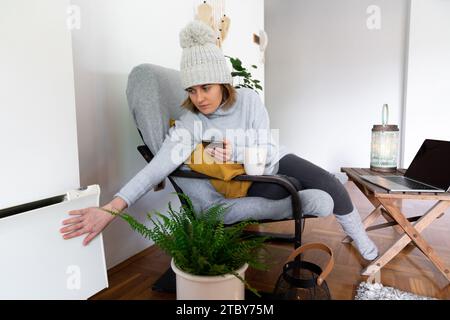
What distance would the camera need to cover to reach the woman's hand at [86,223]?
1016 mm

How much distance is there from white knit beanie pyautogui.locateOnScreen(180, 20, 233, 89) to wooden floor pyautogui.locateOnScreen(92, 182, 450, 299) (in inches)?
37.4

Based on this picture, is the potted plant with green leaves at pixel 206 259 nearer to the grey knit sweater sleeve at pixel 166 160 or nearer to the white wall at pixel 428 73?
the grey knit sweater sleeve at pixel 166 160

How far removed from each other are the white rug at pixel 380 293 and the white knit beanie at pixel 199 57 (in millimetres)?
1116

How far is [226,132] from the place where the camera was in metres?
1.44

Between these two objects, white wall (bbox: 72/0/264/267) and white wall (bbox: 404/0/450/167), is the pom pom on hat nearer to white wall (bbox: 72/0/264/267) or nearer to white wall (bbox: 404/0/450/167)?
white wall (bbox: 72/0/264/267)

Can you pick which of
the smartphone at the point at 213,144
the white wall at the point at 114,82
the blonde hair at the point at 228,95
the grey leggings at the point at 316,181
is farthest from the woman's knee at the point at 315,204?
the white wall at the point at 114,82

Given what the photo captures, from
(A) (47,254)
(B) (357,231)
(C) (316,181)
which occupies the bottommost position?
(B) (357,231)

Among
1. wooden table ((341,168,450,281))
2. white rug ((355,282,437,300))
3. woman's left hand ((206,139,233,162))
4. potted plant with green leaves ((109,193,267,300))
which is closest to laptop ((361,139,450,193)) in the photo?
wooden table ((341,168,450,281))

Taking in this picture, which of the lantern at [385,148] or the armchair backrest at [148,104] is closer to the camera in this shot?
the armchair backrest at [148,104]

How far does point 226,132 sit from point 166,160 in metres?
0.32

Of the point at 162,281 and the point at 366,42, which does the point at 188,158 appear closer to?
the point at 162,281

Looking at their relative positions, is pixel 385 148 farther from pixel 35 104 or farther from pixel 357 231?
pixel 35 104

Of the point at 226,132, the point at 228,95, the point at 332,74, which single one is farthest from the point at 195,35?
the point at 332,74

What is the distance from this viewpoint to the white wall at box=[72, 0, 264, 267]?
59.2 inches
